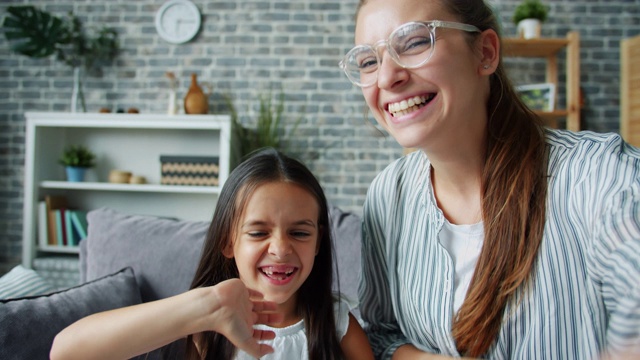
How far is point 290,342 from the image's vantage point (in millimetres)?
1209

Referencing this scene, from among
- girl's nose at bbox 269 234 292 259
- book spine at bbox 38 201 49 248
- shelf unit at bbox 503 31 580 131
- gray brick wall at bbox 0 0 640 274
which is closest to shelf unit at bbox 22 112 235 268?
book spine at bbox 38 201 49 248

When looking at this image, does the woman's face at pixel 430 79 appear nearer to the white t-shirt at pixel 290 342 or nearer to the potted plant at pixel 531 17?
the white t-shirt at pixel 290 342

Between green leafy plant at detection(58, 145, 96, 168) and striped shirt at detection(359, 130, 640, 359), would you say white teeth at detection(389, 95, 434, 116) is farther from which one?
green leafy plant at detection(58, 145, 96, 168)

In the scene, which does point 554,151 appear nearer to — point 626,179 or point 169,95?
point 626,179

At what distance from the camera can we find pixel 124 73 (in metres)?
3.90

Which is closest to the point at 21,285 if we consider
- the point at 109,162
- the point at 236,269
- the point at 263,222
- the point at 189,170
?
the point at 236,269

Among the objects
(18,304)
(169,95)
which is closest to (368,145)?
(169,95)

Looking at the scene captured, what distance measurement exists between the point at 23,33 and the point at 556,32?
4024 millimetres

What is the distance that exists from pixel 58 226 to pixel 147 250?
2.37m

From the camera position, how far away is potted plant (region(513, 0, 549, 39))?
3.34 metres

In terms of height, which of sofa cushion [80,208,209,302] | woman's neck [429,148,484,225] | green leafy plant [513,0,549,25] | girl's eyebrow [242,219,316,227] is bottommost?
sofa cushion [80,208,209,302]

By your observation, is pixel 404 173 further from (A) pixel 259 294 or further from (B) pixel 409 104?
(A) pixel 259 294

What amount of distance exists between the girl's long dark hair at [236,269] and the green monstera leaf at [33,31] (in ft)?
10.1

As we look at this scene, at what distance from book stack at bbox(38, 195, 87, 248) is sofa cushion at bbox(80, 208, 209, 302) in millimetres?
2046
